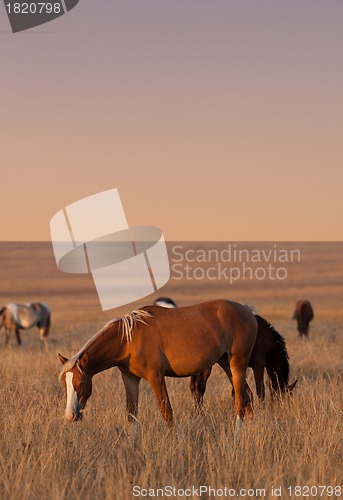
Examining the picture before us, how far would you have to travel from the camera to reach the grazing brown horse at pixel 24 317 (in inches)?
1106

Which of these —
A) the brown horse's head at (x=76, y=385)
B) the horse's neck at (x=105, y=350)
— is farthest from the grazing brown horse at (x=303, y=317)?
the brown horse's head at (x=76, y=385)

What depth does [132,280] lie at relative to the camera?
67500 millimetres

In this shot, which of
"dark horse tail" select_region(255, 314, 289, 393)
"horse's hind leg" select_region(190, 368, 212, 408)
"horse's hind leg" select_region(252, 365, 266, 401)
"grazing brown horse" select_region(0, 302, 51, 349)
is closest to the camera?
"horse's hind leg" select_region(252, 365, 266, 401)

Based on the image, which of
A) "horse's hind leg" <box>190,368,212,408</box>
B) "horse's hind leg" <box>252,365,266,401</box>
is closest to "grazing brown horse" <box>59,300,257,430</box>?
"horse's hind leg" <box>252,365,266,401</box>

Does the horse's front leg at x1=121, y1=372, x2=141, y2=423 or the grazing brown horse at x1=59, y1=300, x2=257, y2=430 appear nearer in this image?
the grazing brown horse at x1=59, y1=300, x2=257, y2=430

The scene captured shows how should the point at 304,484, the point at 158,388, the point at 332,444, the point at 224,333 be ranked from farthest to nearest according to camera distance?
the point at 224,333
the point at 158,388
the point at 332,444
the point at 304,484

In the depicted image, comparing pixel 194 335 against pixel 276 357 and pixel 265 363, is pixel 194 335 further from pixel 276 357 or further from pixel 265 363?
pixel 276 357

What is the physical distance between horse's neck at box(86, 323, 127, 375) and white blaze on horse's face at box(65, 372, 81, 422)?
40 cm

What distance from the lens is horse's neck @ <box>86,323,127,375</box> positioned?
729 centimetres

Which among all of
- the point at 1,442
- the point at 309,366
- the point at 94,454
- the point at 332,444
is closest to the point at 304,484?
the point at 332,444

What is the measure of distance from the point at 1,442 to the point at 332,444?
3206 mm

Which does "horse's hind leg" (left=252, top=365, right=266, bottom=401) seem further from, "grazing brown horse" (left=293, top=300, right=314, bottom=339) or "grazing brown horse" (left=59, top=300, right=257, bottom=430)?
"grazing brown horse" (left=293, top=300, right=314, bottom=339)

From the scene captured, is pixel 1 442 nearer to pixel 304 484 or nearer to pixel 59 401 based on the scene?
pixel 59 401

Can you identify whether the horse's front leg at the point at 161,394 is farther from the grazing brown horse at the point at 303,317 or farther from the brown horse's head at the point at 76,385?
the grazing brown horse at the point at 303,317
